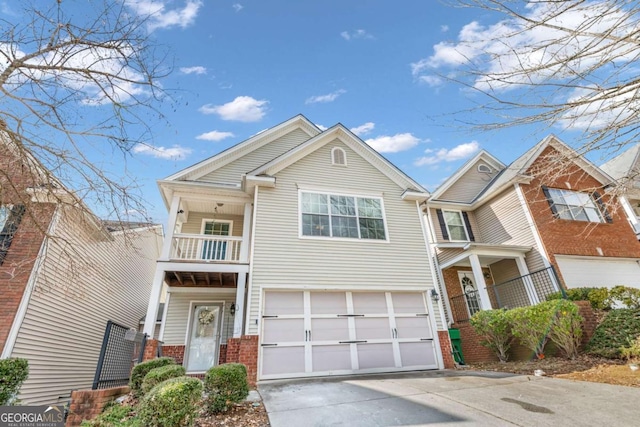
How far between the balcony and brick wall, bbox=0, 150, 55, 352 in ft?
10.5

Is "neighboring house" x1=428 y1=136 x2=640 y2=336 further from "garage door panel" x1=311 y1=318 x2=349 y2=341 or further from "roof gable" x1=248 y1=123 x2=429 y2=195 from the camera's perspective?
"garage door panel" x1=311 y1=318 x2=349 y2=341

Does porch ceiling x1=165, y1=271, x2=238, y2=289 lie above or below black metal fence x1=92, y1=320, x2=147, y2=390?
above

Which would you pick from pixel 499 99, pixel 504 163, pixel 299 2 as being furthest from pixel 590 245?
pixel 299 2

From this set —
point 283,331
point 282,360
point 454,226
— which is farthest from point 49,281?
point 454,226

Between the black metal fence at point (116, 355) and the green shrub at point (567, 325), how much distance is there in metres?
Result: 10.5

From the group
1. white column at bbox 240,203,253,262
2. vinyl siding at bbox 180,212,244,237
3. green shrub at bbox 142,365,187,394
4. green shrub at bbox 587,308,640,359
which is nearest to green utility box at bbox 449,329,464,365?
green shrub at bbox 587,308,640,359

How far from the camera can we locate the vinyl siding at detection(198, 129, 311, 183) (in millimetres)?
11586

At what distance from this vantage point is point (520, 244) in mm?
12156

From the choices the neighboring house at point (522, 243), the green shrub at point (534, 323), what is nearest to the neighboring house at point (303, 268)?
the green shrub at point (534, 323)

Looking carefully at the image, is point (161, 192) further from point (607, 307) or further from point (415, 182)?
point (607, 307)

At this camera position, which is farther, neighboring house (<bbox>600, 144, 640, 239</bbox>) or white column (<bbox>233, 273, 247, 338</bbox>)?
white column (<bbox>233, 273, 247, 338</bbox>)

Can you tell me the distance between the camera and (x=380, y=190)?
10.7 meters

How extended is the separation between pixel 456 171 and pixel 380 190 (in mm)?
6266

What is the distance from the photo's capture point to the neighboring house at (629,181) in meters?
4.31
